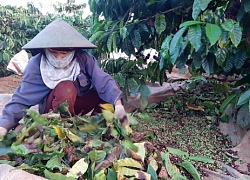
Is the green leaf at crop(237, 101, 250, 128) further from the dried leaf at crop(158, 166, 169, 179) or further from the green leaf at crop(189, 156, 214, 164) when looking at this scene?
the dried leaf at crop(158, 166, 169, 179)

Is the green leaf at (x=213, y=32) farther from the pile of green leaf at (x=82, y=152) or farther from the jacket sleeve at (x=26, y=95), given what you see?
the jacket sleeve at (x=26, y=95)

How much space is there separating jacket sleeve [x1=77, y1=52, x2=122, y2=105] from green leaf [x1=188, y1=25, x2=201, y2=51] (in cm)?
53

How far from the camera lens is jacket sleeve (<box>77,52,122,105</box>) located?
1.42 meters

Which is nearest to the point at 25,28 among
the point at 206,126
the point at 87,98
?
the point at 87,98

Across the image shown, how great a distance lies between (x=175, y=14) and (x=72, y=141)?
3.88 ft

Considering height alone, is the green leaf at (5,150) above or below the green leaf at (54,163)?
below

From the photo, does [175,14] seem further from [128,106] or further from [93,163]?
[93,163]

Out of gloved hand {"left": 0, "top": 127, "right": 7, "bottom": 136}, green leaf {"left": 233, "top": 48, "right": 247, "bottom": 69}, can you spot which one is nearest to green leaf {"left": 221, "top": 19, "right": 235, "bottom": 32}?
green leaf {"left": 233, "top": 48, "right": 247, "bottom": 69}

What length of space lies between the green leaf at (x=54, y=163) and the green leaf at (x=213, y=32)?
729 mm

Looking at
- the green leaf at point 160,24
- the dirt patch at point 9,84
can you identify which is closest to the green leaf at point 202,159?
the green leaf at point 160,24

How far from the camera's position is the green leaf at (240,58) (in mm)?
1480

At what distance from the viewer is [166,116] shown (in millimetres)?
2158

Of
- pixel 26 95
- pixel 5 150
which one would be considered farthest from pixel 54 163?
pixel 26 95

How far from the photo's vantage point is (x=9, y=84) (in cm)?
454
